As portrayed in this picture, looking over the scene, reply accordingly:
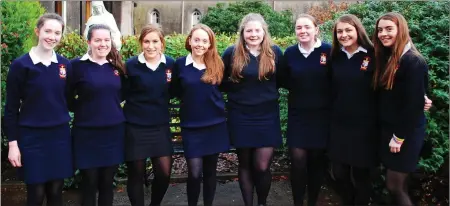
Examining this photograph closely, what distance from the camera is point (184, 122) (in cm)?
432

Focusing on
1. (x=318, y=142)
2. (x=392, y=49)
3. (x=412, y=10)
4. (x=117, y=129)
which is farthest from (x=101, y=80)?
(x=412, y=10)

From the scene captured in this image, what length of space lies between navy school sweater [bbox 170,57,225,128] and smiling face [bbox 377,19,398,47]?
156cm

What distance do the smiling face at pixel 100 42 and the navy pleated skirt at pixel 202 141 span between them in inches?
41.2

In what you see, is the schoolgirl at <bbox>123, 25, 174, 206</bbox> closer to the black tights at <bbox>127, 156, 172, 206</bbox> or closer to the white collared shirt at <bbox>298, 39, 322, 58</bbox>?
the black tights at <bbox>127, 156, 172, 206</bbox>

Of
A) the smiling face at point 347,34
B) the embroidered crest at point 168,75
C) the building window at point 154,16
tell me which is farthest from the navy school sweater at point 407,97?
the building window at point 154,16

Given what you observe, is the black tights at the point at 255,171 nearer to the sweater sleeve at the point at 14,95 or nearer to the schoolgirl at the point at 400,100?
the schoolgirl at the point at 400,100

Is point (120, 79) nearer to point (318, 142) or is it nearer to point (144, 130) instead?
point (144, 130)

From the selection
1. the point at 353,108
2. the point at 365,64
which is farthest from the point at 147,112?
the point at 365,64

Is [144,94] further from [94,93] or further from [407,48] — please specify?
[407,48]

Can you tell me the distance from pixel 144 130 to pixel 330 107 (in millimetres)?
1770

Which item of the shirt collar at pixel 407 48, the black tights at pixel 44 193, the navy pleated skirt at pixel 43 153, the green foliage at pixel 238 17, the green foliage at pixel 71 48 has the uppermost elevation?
the green foliage at pixel 238 17

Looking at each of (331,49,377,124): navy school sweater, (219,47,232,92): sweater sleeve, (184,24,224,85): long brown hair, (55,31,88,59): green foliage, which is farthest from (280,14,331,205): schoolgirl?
(55,31,88,59): green foliage

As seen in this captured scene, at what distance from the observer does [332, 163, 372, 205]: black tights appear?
4141 millimetres

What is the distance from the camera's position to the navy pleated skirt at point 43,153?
3.71 meters
